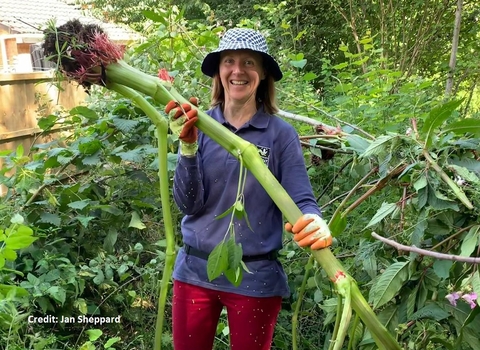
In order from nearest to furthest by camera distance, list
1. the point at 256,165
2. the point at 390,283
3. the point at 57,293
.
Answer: the point at 256,165
the point at 390,283
the point at 57,293

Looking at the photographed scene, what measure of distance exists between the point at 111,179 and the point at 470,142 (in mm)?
2033

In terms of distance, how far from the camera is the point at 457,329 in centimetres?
178

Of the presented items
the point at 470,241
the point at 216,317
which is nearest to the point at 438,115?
the point at 470,241

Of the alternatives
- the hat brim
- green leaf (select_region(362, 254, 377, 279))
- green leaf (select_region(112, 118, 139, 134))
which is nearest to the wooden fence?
green leaf (select_region(112, 118, 139, 134))

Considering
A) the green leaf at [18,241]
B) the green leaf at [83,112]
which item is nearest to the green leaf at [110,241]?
the green leaf at [83,112]

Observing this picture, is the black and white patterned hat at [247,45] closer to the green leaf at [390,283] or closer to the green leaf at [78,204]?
the green leaf at [390,283]

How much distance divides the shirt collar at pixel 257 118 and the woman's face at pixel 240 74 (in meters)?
0.07

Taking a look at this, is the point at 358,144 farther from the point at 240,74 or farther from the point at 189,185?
the point at 189,185

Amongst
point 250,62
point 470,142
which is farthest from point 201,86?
point 470,142

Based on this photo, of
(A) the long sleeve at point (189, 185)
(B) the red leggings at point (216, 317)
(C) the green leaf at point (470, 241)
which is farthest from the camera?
(B) the red leggings at point (216, 317)

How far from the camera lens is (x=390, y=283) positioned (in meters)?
1.80

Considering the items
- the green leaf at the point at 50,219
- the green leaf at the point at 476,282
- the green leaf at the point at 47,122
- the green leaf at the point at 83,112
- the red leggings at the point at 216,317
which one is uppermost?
the green leaf at the point at 83,112

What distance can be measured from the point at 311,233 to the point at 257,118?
0.75 m

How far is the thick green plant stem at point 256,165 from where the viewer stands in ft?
3.98
